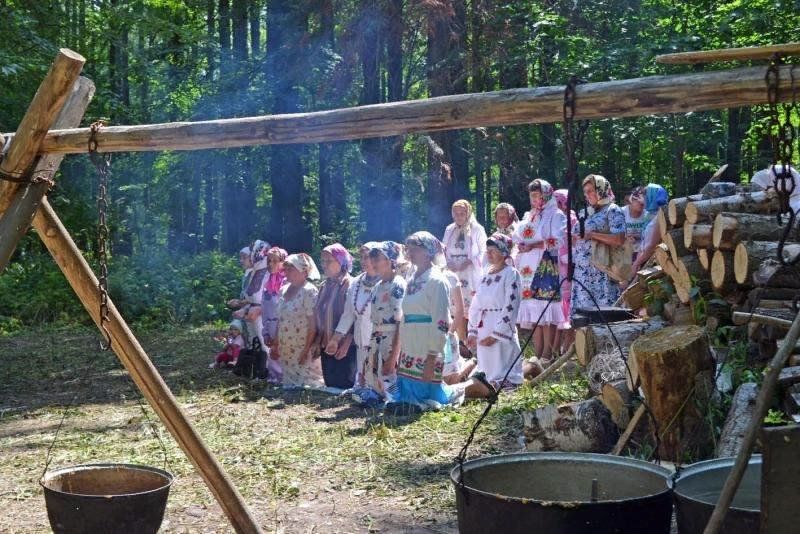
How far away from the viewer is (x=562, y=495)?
381 centimetres

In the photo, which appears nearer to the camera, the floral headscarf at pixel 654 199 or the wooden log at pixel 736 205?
the wooden log at pixel 736 205

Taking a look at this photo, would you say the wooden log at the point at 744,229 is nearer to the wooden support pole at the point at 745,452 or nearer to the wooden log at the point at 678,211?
the wooden log at the point at 678,211

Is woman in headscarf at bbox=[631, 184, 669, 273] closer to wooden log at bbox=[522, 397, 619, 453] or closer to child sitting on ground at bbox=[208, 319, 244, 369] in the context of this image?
wooden log at bbox=[522, 397, 619, 453]

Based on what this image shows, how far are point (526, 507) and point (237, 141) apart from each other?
2422mm

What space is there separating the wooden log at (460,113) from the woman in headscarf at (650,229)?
230 inches

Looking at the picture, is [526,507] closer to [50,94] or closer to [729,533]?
[729,533]

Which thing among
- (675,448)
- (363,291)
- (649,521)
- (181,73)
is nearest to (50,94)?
(649,521)

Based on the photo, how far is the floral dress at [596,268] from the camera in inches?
399

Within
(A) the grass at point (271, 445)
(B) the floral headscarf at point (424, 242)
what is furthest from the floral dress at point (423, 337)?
(A) the grass at point (271, 445)

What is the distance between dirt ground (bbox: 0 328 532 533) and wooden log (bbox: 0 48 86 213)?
155 cm

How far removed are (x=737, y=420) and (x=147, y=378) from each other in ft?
12.2

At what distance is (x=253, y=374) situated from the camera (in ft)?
37.0

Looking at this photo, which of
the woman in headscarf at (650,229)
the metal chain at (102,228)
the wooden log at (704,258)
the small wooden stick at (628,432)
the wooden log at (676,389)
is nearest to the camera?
the metal chain at (102,228)

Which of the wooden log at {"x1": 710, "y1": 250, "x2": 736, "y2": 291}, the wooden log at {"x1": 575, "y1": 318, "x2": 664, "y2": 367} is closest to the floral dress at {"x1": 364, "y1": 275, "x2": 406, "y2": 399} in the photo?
the wooden log at {"x1": 575, "y1": 318, "x2": 664, "y2": 367}
